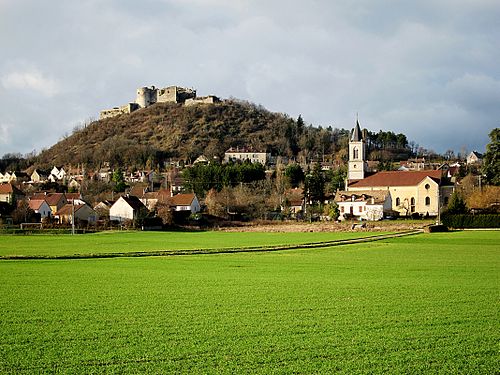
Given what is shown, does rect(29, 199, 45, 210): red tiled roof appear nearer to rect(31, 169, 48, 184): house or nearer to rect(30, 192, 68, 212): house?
rect(30, 192, 68, 212): house

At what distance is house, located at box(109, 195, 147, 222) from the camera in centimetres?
8181

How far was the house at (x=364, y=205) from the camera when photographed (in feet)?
278

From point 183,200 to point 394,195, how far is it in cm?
3308

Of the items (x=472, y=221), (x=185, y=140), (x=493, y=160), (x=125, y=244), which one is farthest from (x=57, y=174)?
(x=472, y=221)

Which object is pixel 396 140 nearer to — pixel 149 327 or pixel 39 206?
pixel 39 206

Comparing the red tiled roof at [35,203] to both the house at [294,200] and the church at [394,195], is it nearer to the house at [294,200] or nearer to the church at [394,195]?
the house at [294,200]

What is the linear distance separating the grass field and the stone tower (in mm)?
73701

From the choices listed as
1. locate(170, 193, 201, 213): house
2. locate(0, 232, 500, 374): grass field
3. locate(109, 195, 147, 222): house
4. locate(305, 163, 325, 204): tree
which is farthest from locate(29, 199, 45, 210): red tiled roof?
locate(0, 232, 500, 374): grass field

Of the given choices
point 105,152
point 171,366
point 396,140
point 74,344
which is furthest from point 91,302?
point 396,140

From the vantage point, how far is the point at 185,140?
578 ft

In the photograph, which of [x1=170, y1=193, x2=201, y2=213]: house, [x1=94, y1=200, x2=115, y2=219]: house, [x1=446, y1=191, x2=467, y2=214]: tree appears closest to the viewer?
[x1=446, y1=191, x2=467, y2=214]: tree

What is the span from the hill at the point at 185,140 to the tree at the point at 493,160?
89.3 metres

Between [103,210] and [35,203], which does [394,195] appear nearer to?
[103,210]

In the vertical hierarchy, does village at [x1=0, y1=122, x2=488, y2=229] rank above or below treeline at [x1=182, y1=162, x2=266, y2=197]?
below
